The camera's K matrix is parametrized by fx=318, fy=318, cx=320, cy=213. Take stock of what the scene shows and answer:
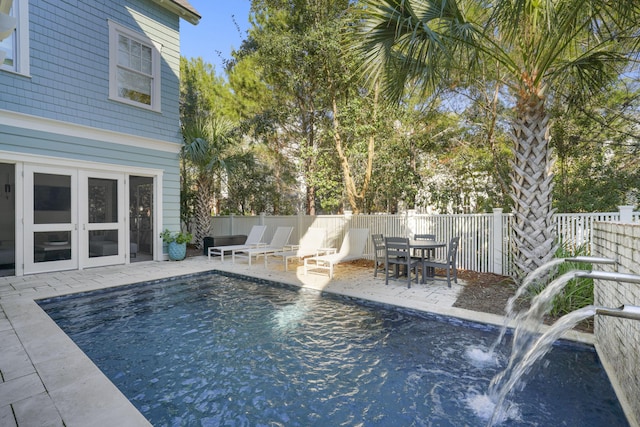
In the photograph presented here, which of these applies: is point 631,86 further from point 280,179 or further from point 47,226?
point 47,226

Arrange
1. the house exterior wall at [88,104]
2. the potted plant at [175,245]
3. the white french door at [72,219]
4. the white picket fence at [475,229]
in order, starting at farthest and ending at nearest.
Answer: the potted plant at [175,245] → the white french door at [72,219] → the house exterior wall at [88,104] → the white picket fence at [475,229]

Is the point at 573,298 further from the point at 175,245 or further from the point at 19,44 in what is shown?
the point at 19,44

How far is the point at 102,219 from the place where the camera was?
→ 7.99 metres

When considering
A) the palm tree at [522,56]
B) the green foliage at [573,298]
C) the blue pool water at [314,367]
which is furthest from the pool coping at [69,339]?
the palm tree at [522,56]

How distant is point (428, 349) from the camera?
3.60m

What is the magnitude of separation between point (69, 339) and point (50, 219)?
16.5 ft

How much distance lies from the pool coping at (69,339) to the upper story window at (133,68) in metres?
4.59

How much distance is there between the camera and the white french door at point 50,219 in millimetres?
6828

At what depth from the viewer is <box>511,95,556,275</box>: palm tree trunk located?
192 inches

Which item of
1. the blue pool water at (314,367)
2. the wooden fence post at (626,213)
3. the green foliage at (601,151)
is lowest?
the blue pool water at (314,367)

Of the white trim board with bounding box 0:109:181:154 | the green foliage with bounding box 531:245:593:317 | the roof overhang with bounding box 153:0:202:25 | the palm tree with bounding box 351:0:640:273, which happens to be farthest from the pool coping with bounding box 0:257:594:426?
the roof overhang with bounding box 153:0:202:25

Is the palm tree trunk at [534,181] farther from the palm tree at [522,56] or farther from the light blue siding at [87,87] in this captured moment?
the light blue siding at [87,87]

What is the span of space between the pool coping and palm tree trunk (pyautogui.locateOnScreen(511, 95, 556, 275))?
4.75 ft

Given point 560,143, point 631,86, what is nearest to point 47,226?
point 560,143
